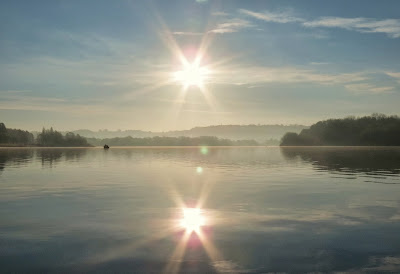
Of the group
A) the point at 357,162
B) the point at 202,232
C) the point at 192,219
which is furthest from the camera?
the point at 357,162

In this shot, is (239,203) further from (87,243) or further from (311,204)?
(87,243)

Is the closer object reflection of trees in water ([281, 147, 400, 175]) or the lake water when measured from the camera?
the lake water

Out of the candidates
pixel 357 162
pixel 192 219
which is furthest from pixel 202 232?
pixel 357 162

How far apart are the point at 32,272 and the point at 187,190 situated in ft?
72.0

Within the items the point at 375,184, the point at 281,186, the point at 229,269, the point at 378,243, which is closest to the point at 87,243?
the point at 229,269

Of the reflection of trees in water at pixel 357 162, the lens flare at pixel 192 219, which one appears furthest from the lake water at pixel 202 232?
the reflection of trees in water at pixel 357 162

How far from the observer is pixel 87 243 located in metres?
15.8

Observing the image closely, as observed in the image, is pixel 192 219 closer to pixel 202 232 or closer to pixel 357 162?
pixel 202 232

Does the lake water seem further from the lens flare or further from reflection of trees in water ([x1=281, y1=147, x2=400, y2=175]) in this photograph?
reflection of trees in water ([x1=281, y1=147, x2=400, y2=175])

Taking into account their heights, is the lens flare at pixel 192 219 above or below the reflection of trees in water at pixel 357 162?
below

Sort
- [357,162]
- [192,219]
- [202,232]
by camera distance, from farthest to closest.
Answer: [357,162]
[192,219]
[202,232]

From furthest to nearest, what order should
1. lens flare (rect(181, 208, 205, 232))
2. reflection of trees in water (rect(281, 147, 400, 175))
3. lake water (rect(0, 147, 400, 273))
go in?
reflection of trees in water (rect(281, 147, 400, 175)) → lens flare (rect(181, 208, 205, 232)) → lake water (rect(0, 147, 400, 273))

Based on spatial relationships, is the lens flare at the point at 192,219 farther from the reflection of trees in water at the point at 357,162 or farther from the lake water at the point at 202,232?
the reflection of trees in water at the point at 357,162

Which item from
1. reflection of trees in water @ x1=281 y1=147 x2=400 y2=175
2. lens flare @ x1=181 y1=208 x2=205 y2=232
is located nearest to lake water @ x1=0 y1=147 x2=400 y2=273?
lens flare @ x1=181 y1=208 x2=205 y2=232
